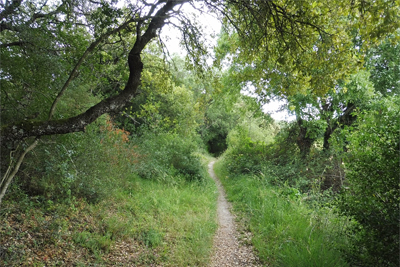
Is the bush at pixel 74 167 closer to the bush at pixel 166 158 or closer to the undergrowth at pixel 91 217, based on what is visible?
the undergrowth at pixel 91 217

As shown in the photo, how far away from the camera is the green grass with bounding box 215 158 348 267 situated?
12.3 feet

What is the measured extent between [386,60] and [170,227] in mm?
10600

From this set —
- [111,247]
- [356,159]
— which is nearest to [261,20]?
[356,159]

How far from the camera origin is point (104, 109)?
363cm

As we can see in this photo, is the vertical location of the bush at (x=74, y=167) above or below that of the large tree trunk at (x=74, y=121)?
below

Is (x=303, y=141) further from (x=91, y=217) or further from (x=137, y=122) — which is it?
(x=91, y=217)

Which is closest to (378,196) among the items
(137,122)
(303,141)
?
(137,122)

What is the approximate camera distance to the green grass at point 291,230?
12.3ft

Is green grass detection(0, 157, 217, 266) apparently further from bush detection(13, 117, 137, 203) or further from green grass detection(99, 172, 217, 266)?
bush detection(13, 117, 137, 203)

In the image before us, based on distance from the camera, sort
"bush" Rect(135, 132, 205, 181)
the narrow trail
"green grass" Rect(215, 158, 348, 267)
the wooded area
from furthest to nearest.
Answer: "bush" Rect(135, 132, 205, 181) < the narrow trail < "green grass" Rect(215, 158, 348, 267) < the wooded area

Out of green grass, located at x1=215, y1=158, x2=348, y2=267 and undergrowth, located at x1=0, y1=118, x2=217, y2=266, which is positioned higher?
green grass, located at x1=215, y1=158, x2=348, y2=267

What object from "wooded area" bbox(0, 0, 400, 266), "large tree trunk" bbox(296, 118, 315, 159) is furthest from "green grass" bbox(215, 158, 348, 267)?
"large tree trunk" bbox(296, 118, 315, 159)

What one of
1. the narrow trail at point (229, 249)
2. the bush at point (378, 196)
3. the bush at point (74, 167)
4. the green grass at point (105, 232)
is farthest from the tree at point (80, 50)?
the narrow trail at point (229, 249)

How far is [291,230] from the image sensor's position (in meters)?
4.79
